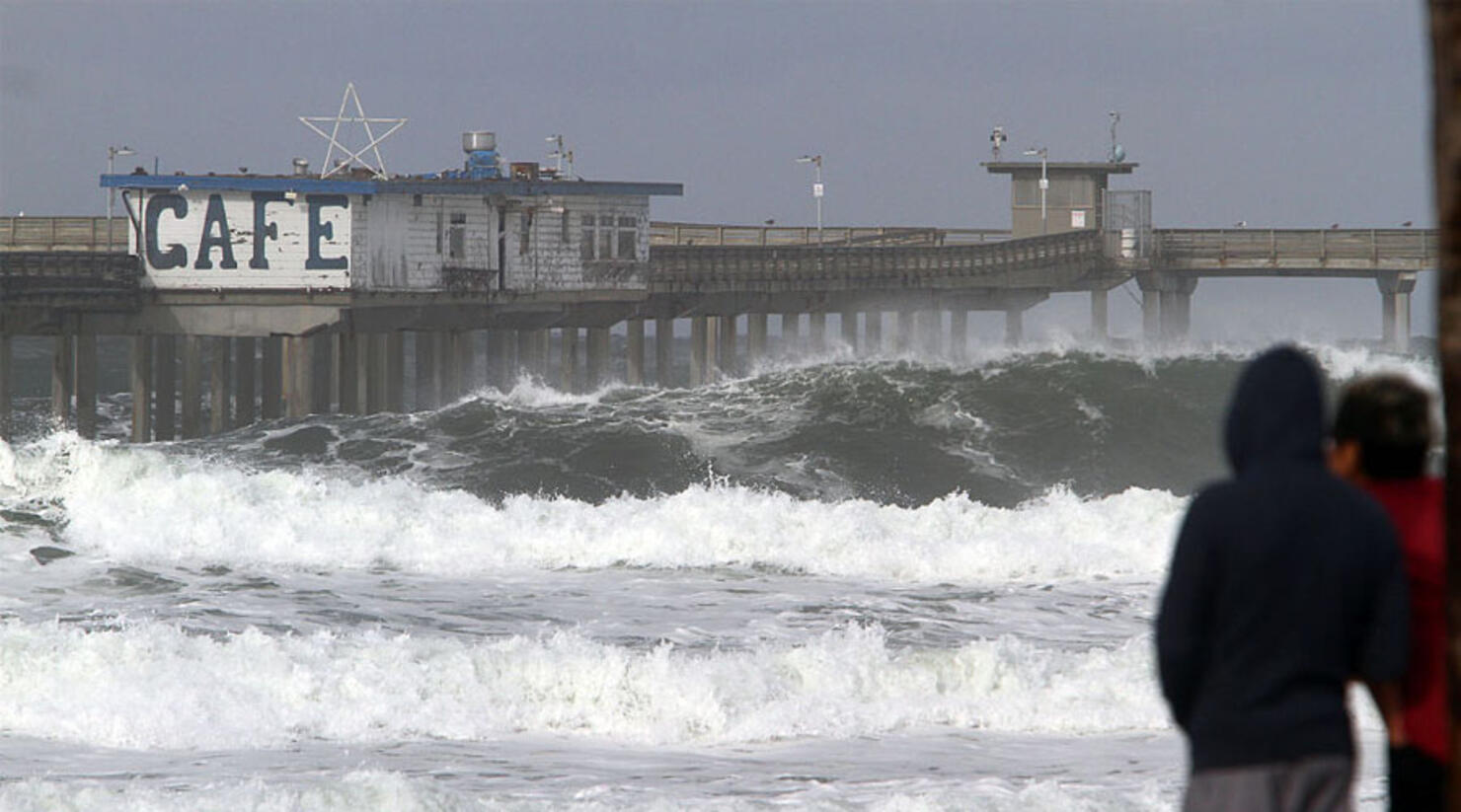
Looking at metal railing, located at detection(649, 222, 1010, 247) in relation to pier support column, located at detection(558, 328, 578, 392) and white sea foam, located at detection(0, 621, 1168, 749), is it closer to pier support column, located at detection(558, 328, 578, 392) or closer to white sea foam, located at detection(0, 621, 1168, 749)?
pier support column, located at detection(558, 328, 578, 392)

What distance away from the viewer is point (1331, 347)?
47094 millimetres

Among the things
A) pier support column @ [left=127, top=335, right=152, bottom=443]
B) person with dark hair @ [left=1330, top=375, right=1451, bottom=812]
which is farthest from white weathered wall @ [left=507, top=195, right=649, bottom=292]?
person with dark hair @ [left=1330, top=375, right=1451, bottom=812]

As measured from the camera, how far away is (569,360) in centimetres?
4631

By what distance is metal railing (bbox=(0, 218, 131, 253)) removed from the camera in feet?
165

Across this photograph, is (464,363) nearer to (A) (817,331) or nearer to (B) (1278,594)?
(A) (817,331)

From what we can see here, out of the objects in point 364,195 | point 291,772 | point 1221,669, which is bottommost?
point 291,772

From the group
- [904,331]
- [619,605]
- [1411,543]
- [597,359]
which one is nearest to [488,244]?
[597,359]

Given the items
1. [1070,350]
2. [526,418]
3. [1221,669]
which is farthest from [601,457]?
[1221,669]

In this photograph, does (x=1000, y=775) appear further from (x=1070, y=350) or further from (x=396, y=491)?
(x=1070, y=350)

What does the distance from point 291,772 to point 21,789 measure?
197cm

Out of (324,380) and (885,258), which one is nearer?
(324,380)

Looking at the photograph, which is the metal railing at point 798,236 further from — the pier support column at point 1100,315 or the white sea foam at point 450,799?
the white sea foam at point 450,799

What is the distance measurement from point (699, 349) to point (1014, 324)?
30.3 feet

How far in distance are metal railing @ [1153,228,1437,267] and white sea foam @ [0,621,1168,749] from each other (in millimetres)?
39170
